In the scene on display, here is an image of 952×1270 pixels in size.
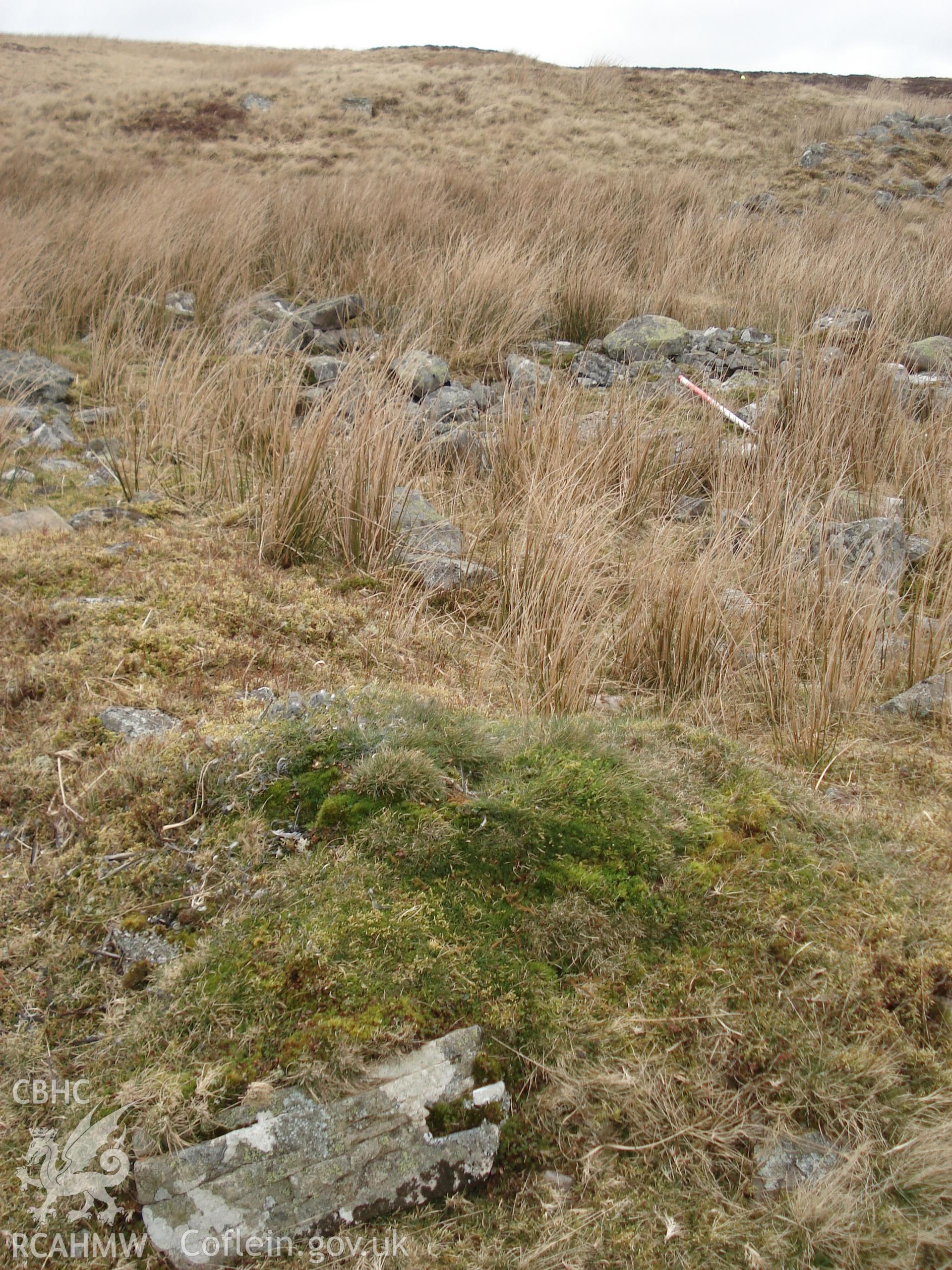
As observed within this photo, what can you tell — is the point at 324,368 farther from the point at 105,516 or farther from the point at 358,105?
the point at 358,105

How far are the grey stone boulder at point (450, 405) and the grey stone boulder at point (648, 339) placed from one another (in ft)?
5.74

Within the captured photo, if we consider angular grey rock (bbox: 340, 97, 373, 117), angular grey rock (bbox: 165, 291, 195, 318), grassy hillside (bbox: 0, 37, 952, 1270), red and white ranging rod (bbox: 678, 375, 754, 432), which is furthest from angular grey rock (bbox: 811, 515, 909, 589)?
angular grey rock (bbox: 340, 97, 373, 117)

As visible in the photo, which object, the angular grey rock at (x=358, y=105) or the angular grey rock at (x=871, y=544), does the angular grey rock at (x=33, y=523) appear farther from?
the angular grey rock at (x=358, y=105)

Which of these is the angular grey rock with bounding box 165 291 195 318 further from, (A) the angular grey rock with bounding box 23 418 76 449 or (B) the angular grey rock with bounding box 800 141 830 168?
(B) the angular grey rock with bounding box 800 141 830 168

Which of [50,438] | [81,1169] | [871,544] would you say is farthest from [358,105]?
[81,1169]

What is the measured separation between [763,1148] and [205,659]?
6.29ft

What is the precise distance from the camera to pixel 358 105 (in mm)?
20031

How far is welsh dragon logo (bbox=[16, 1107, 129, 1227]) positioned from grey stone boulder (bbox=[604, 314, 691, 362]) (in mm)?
6344

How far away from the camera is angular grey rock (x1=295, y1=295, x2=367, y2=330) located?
22.0ft

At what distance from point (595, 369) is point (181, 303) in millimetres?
3454

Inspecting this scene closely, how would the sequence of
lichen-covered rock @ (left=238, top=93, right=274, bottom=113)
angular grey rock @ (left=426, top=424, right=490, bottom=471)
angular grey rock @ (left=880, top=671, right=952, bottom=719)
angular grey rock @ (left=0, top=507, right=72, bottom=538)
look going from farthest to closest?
lichen-covered rock @ (left=238, top=93, right=274, bottom=113), angular grey rock @ (left=426, top=424, right=490, bottom=471), angular grey rock @ (left=0, top=507, right=72, bottom=538), angular grey rock @ (left=880, top=671, right=952, bottom=719)

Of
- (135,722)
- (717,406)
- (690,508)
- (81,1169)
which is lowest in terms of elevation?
(81,1169)

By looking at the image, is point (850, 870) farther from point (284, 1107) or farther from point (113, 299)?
→ point (113, 299)

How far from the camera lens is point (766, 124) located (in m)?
19.9
